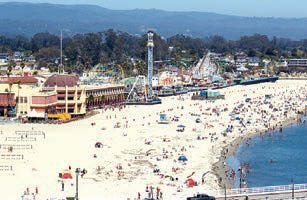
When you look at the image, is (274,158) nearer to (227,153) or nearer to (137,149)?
(227,153)

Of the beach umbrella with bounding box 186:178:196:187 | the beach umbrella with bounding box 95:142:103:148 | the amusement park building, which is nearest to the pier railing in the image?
the beach umbrella with bounding box 186:178:196:187

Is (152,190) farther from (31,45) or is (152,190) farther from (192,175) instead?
(31,45)

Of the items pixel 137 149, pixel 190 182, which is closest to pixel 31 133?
pixel 137 149

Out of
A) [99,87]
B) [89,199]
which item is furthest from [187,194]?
[99,87]

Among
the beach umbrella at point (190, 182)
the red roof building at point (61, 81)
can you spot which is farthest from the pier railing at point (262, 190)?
the red roof building at point (61, 81)

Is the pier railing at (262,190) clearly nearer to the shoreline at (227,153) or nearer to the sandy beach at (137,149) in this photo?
the sandy beach at (137,149)
